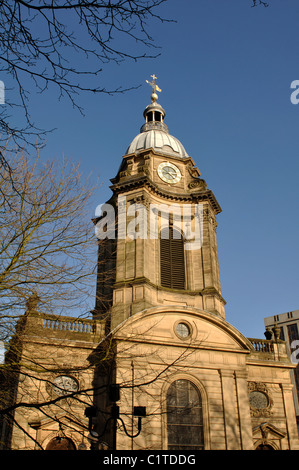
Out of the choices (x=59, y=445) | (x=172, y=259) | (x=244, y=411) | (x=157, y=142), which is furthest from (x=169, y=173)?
(x=59, y=445)

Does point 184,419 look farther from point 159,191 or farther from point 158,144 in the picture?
point 158,144

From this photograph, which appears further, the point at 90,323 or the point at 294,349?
the point at 294,349

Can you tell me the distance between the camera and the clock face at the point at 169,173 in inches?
1171

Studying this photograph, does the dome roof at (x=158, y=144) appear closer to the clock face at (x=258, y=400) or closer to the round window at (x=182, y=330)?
the round window at (x=182, y=330)

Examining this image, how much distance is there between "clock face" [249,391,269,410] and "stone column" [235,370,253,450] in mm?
1800

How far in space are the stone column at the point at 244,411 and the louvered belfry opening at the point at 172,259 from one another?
613cm

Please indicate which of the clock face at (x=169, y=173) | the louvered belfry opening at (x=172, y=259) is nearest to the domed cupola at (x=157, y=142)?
the clock face at (x=169, y=173)

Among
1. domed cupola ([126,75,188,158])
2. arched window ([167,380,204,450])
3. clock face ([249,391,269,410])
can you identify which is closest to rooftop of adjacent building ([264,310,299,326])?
domed cupola ([126,75,188,158])

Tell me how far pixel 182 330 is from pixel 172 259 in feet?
16.8
